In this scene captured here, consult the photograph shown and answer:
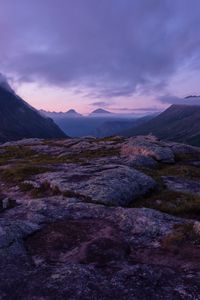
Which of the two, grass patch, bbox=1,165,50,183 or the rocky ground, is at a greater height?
grass patch, bbox=1,165,50,183

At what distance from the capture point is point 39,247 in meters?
20.4

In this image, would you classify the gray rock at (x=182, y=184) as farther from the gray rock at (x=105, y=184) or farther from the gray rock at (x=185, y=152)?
the gray rock at (x=185, y=152)

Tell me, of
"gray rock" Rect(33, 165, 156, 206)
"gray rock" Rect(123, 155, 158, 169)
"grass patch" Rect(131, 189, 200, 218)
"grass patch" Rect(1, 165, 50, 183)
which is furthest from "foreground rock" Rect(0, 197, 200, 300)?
"gray rock" Rect(123, 155, 158, 169)

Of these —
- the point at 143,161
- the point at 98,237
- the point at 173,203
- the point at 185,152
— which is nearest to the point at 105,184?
the point at 173,203

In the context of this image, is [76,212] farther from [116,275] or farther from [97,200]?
[116,275]

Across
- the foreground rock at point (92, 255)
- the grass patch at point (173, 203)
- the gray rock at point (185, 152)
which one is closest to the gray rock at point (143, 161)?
the gray rock at point (185, 152)

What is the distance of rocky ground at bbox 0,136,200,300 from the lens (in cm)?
1538

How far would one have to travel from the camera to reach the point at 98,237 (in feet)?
71.4

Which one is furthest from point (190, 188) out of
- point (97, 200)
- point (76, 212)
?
point (76, 212)

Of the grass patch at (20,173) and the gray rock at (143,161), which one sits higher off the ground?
the grass patch at (20,173)

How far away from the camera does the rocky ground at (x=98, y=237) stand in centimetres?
1538

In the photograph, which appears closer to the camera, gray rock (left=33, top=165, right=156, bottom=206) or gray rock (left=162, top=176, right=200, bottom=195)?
gray rock (left=33, top=165, right=156, bottom=206)

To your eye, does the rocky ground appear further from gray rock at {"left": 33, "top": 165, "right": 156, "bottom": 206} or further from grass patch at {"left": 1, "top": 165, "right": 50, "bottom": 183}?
grass patch at {"left": 1, "top": 165, "right": 50, "bottom": 183}

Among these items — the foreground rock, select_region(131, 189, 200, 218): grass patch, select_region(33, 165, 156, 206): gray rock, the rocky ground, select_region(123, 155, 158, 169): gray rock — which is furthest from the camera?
select_region(123, 155, 158, 169): gray rock
